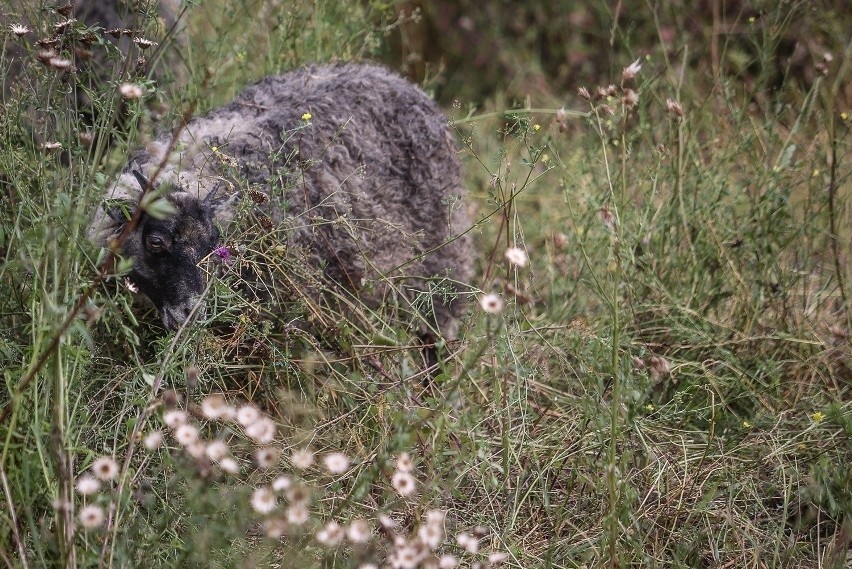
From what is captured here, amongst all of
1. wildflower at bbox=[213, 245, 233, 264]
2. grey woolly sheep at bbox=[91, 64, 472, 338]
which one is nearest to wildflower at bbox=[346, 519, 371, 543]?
grey woolly sheep at bbox=[91, 64, 472, 338]

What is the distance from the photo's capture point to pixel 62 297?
255 centimetres

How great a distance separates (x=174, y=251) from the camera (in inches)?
120

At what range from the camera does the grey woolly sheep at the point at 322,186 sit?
3.05m

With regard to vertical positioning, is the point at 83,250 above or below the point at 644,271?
above

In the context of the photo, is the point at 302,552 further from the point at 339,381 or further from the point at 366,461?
the point at 339,381

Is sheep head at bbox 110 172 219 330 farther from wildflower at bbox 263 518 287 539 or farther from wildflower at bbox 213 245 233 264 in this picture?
wildflower at bbox 263 518 287 539

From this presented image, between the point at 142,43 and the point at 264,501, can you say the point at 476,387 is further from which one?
the point at 142,43

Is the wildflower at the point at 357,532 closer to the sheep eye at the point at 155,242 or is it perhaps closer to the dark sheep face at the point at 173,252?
the dark sheep face at the point at 173,252

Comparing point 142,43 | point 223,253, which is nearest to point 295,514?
point 223,253

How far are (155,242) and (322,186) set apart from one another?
71 centimetres

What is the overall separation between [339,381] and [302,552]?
0.88 metres

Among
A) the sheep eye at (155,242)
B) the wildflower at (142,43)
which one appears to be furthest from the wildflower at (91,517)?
the wildflower at (142,43)

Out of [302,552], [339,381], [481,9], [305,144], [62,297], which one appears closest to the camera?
[302,552]

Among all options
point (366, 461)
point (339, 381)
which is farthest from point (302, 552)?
point (339, 381)
